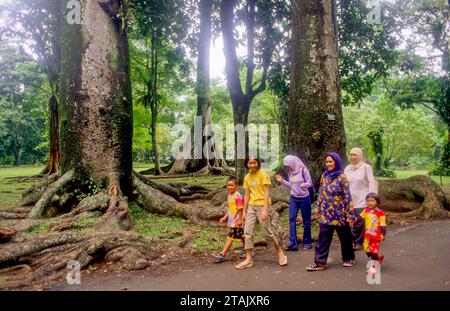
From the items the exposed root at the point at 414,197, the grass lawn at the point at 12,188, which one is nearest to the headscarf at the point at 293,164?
the exposed root at the point at 414,197

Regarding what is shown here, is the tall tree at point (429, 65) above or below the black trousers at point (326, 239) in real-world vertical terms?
above

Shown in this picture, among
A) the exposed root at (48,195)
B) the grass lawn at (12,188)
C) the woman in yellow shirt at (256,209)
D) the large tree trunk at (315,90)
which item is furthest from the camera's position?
the grass lawn at (12,188)

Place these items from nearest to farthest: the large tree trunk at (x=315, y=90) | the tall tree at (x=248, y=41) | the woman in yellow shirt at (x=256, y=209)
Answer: the woman in yellow shirt at (x=256, y=209), the large tree trunk at (x=315, y=90), the tall tree at (x=248, y=41)

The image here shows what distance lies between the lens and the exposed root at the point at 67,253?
575 centimetres

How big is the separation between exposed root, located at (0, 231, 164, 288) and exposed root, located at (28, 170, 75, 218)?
1986 mm

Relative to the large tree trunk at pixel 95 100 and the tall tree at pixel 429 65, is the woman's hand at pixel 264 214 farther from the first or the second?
the tall tree at pixel 429 65

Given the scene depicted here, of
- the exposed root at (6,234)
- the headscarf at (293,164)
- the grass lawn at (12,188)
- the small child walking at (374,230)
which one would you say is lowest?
the grass lawn at (12,188)

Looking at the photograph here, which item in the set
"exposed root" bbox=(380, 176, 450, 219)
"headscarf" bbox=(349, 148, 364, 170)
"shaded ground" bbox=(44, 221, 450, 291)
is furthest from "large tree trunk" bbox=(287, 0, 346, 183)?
"shaded ground" bbox=(44, 221, 450, 291)

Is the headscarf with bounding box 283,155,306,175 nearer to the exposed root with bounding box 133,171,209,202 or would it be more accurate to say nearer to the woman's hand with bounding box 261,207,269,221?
the woman's hand with bounding box 261,207,269,221

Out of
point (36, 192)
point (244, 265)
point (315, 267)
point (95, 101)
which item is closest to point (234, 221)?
point (244, 265)

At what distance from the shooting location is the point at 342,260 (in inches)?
246
